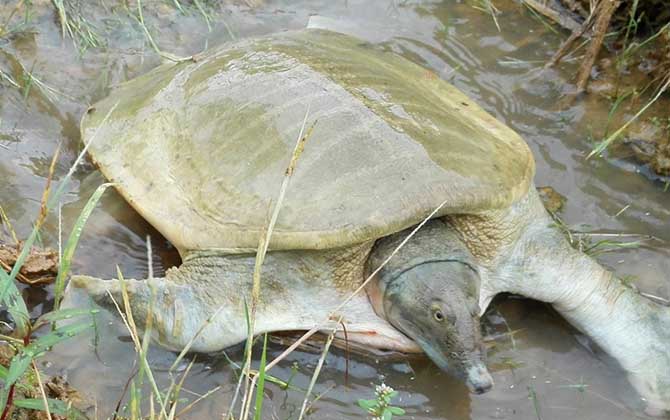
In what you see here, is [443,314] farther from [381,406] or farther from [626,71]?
[626,71]

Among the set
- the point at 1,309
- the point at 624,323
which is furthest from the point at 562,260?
the point at 1,309

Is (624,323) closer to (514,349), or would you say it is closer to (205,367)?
(514,349)

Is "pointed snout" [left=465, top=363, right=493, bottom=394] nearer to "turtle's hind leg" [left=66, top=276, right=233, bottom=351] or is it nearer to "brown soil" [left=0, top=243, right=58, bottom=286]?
"turtle's hind leg" [left=66, top=276, right=233, bottom=351]

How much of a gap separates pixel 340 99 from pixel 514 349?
1.01 metres

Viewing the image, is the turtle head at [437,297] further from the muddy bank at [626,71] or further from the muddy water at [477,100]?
the muddy bank at [626,71]

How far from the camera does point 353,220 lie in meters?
2.38

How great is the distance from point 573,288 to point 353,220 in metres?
0.83

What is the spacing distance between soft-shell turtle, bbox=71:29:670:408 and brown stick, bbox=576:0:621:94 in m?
0.90

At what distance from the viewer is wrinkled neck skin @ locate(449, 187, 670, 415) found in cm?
263

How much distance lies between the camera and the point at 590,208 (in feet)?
10.6

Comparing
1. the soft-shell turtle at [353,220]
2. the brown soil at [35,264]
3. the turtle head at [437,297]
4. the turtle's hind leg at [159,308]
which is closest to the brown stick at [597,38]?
the soft-shell turtle at [353,220]

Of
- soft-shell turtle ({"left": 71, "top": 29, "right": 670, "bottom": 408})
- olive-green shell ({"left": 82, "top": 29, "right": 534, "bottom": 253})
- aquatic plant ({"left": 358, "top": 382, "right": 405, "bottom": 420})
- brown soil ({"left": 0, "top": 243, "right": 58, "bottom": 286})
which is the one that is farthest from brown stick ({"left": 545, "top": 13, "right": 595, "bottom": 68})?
brown soil ({"left": 0, "top": 243, "right": 58, "bottom": 286})

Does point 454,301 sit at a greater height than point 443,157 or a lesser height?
lesser

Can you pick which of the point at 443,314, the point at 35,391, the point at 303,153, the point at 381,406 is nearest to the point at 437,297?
the point at 443,314
